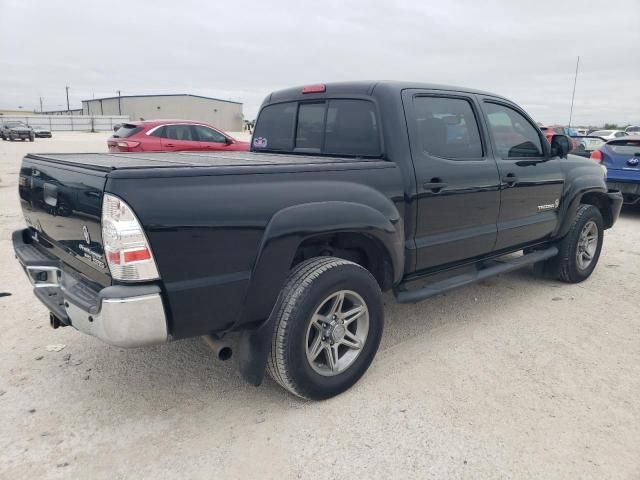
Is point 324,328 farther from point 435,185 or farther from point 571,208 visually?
point 571,208

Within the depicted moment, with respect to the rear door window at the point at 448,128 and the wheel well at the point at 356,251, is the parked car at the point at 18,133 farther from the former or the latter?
the wheel well at the point at 356,251

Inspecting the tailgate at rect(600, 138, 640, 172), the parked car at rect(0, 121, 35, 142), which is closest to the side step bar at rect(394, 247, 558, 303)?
the tailgate at rect(600, 138, 640, 172)

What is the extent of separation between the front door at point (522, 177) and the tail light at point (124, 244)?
2.92 m

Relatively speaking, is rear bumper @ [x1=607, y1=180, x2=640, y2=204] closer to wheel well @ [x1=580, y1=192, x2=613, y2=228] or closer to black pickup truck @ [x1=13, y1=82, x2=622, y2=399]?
wheel well @ [x1=580, y1=192, x2=613, y2=228]

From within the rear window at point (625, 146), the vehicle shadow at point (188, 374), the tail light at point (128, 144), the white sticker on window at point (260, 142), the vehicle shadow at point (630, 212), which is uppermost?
the white sticker on window at point (260, 142)

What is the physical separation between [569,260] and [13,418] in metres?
4.84

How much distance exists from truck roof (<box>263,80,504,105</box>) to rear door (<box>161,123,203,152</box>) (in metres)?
8.87

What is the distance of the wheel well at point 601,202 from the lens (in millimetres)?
5340

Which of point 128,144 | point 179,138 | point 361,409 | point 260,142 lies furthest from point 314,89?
point 179,138

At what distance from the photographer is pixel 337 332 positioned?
9.86ft

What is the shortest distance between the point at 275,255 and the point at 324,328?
0.61m

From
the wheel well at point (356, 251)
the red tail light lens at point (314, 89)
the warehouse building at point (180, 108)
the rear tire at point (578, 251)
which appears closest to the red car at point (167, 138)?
the red tail light lens at point (314, 89)

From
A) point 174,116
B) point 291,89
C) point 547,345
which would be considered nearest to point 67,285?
point 291,89

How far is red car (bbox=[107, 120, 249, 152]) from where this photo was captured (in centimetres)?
1202
